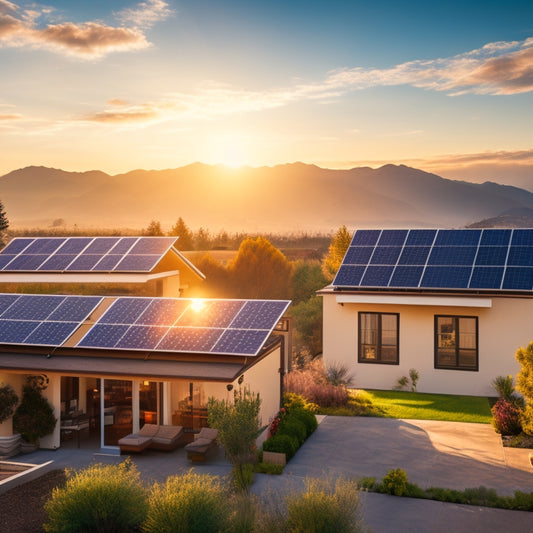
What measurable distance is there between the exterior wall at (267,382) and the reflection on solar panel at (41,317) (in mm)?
4946

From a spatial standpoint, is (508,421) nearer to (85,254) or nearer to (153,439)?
(153,439)

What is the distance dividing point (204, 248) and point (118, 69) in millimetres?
32676

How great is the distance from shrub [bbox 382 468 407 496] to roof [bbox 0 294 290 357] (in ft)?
13.0

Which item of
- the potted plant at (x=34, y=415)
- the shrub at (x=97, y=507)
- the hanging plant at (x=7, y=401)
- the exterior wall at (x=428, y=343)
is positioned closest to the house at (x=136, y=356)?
the potted plant at (x=34, y=415)

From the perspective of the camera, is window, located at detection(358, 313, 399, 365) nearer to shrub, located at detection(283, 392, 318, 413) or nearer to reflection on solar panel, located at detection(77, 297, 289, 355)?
shrub, located at detection(283, 392, 318, 413)

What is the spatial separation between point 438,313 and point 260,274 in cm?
1916

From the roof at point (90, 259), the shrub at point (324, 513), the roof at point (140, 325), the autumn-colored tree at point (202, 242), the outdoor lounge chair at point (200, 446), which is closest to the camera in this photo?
the shrub at point (324, 513)

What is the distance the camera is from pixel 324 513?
774cm

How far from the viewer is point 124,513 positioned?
8.60 m

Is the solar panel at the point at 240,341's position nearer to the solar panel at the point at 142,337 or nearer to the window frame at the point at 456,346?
the solar panel at the point at 142,337

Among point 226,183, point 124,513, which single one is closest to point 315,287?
point 124,513

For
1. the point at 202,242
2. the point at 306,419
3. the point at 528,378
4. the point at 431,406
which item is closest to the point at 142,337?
the point at 306,419

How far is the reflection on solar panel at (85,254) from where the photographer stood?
21094mm

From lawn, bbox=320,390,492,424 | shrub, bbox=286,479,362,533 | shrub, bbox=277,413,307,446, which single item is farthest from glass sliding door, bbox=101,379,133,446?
shrub, bbox=286,479,362,533
